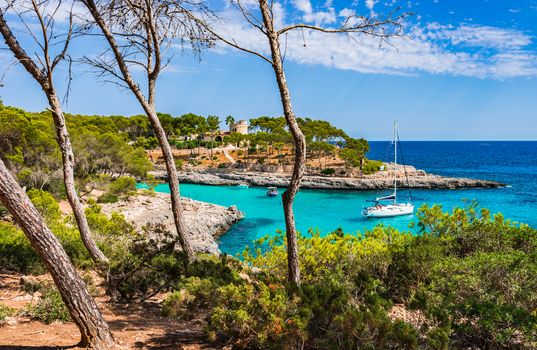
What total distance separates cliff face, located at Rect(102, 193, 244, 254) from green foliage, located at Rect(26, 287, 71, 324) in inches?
604

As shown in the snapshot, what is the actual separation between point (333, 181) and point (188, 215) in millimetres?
22914

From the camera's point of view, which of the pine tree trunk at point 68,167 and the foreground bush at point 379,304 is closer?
the foreground bush at point 379,304

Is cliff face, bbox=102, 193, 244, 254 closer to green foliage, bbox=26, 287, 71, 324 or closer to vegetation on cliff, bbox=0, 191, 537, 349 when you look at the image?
vegetation on cliff, bbox=0, 191, 537, 349

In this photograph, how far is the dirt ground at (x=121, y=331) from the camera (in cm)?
394

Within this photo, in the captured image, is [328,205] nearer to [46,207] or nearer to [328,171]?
[328,171]

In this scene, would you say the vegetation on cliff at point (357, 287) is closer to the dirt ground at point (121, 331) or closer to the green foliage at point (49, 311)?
the dirt ground at point (121, 331)

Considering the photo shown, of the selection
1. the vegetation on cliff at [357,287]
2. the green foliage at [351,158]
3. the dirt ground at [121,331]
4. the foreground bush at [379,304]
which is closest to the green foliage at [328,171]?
the green foliage at [351,158]

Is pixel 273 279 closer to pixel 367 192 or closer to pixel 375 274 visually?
pixel 375 274

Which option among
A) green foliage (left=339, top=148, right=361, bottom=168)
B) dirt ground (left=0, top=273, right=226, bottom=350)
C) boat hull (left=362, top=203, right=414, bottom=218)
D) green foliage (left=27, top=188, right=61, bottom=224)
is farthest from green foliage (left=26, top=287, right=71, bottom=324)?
green foliage (left=339, top=148, right=361, bottom=168)

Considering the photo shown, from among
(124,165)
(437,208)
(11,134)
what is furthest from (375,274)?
(124,165)

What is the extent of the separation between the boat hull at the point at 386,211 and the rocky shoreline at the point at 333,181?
1400cm

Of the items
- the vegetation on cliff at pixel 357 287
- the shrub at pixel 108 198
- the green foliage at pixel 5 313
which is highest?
the vegetation on cliff at pixel 357 287

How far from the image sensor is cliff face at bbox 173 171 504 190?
4416 cm

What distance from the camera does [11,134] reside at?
788 inches
